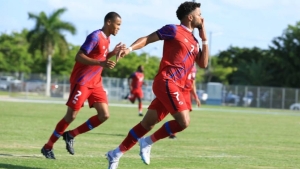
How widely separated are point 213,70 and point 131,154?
376 feet

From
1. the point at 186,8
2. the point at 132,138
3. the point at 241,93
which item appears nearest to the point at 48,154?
the point at 132,138

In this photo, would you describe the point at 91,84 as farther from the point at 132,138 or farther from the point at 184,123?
the point at 184,123

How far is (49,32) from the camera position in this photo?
8094 centimetres

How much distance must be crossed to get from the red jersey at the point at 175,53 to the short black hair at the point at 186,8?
0.69ft

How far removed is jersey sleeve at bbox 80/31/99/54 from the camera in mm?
11328

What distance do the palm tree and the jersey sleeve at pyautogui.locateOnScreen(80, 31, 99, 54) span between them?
6965 cm

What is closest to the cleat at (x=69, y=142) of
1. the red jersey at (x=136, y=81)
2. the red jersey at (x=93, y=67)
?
the red jersey at (x=93, y=67)

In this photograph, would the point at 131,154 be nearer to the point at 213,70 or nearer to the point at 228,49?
the point at 228,49

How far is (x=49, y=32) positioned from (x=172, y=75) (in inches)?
2837

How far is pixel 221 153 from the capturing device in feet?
46.1

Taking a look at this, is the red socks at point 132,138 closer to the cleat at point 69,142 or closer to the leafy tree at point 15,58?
the cleat at point 69,142

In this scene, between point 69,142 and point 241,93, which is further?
point 241,93

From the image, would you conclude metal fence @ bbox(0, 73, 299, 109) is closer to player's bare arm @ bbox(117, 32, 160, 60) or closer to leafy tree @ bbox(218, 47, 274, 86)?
leafy tree @ bbox(218, 47, 274, 86)

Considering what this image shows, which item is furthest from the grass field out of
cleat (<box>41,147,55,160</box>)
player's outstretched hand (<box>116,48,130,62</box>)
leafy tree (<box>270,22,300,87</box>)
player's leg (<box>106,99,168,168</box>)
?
leafy tree (<box>270,22,300,87</box>)
